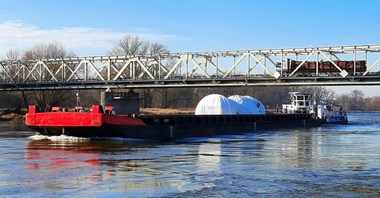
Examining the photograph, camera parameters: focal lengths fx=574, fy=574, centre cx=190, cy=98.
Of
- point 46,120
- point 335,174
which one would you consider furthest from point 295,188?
point 46,120

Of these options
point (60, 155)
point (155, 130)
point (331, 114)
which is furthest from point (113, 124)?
point (331, 114)

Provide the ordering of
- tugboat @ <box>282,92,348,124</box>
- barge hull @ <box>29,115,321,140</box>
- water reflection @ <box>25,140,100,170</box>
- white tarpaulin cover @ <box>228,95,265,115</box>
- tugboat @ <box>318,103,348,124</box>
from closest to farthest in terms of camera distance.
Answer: water reflection @ <box>25,140,100,170</box> → barge hull @ <box>29,115,321,140</box> → white tarpaulin cover @ <box>228,95,265,115</box> → tugboat @ <box>282,92,348,124</box> → tugboat @ <box>318,103,348,124</box>

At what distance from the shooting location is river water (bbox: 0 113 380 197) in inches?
648

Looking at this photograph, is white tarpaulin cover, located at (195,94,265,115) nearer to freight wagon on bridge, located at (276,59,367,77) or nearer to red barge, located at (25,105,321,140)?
freight wagon on bridge, located at (276,59,367,77)

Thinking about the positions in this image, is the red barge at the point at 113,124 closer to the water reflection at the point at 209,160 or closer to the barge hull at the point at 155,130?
the barge hull at the point at 155,130

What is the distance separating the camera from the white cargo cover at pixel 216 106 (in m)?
74.8

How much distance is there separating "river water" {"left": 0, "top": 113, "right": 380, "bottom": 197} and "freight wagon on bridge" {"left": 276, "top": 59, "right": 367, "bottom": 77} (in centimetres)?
4131

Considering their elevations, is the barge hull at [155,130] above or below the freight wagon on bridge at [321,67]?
below

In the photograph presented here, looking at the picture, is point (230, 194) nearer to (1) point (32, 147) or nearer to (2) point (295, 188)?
(2) point (295, 188)

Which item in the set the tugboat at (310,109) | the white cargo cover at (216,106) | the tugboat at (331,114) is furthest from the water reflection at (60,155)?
the tugboat at (331,114)

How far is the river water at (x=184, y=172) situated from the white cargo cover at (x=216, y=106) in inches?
1680

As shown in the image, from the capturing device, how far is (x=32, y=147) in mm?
32656

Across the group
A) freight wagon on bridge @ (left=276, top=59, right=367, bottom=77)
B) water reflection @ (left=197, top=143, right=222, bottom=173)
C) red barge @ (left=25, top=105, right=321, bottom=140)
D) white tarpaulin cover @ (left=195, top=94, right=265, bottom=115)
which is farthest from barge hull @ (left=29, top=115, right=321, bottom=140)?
freight wagon on bridge @ (left=276, top=59, right=367, bottom=77)

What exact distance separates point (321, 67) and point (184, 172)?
187 feet
